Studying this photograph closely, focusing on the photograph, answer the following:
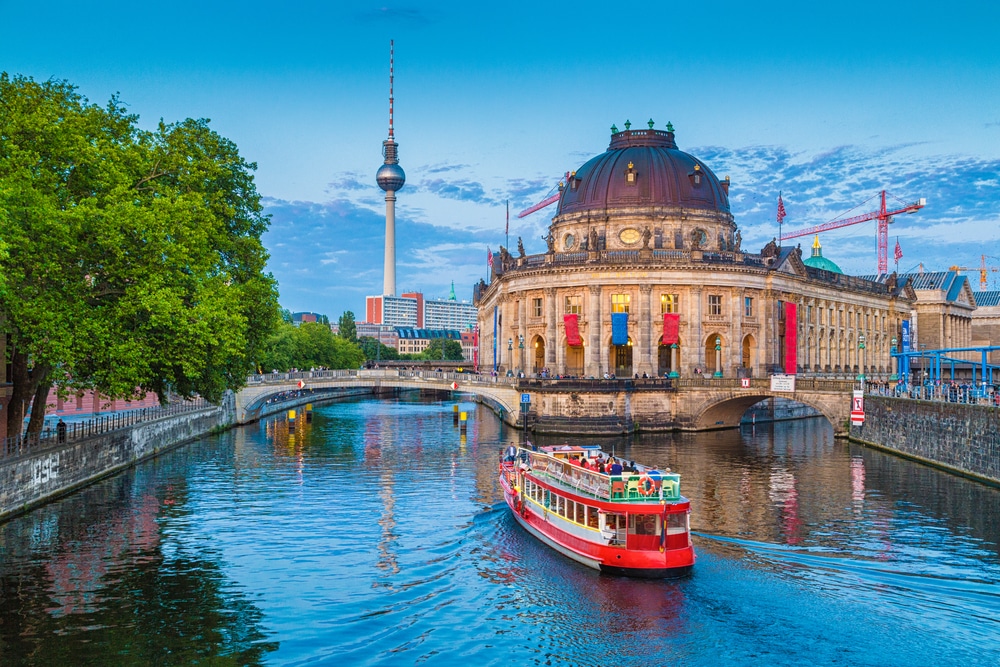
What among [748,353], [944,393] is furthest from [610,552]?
[748,353]

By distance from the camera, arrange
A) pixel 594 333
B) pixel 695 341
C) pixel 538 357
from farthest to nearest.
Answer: pixel 538 357, pixel 695 341, pixel 594 333

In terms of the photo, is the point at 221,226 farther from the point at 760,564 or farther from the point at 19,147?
the point at 760,564

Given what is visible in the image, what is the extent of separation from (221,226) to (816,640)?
42.6 m

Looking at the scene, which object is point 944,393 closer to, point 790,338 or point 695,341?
point 695,341

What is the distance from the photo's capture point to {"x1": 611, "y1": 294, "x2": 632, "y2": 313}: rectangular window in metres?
96.2

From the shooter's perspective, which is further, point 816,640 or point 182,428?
point 182,428

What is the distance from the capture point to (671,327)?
308 ft

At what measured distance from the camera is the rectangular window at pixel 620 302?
316 ft

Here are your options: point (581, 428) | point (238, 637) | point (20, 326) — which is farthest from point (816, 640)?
point (581, 428)

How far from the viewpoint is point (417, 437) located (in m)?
84.4

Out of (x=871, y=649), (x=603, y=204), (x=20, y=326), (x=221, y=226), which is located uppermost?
(x=603, y=204)

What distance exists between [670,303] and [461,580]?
65.4m

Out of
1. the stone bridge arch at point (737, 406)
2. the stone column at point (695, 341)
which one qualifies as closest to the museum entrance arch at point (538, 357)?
the stone column at point (695, 341)

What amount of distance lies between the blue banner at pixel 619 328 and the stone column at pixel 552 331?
7335mm
